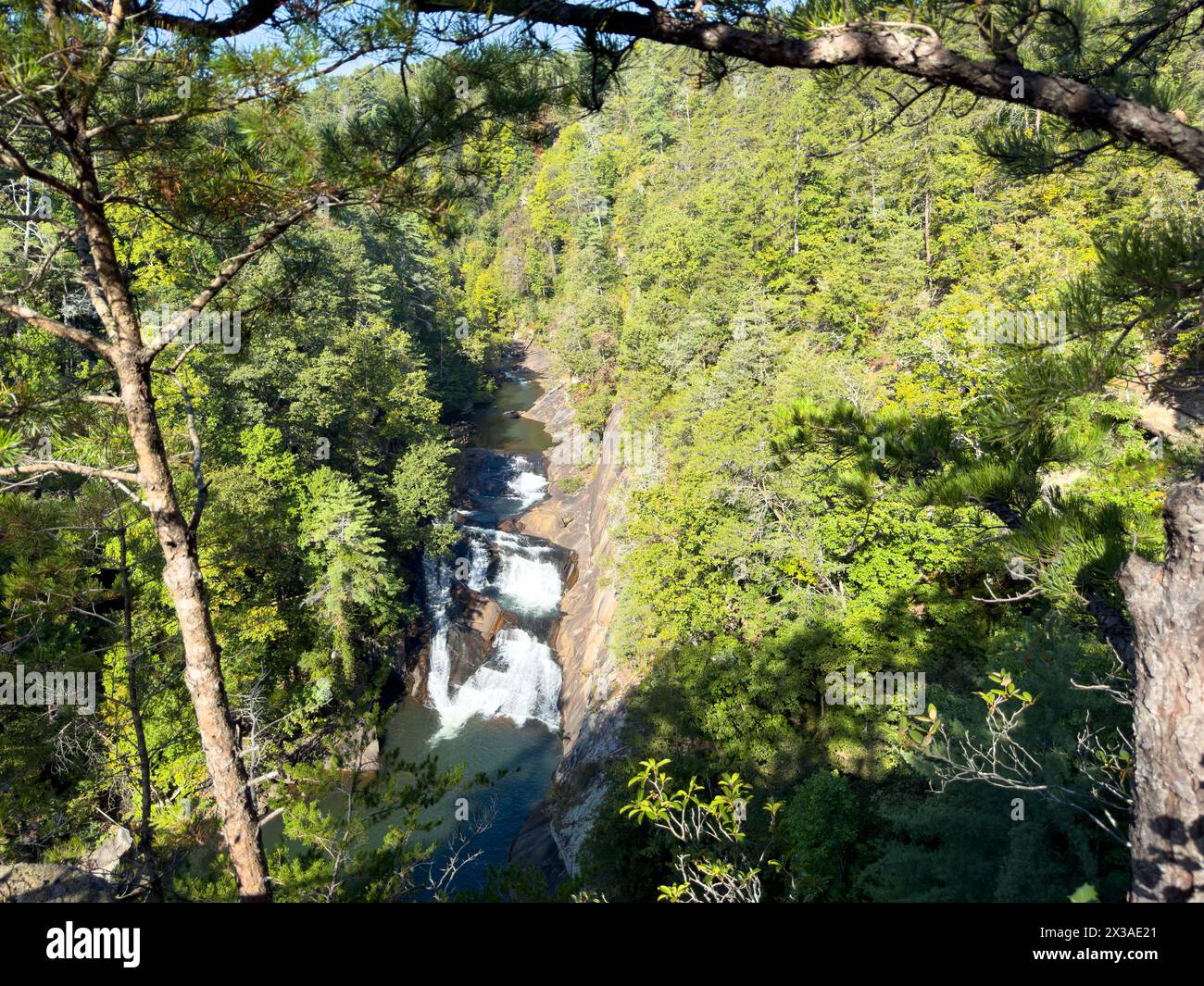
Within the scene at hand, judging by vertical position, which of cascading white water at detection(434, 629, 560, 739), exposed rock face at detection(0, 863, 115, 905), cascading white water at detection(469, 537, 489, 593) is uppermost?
cascading white water at detection(469, 537, 489, 593)

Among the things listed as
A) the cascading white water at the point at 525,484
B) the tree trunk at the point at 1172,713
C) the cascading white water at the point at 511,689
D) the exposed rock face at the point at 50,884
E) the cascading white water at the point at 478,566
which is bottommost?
the cascading white water at the point at 511,689

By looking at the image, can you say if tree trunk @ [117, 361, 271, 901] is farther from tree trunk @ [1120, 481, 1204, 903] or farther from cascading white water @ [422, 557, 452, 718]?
cascading white water @ [422, 557, 452, 718]

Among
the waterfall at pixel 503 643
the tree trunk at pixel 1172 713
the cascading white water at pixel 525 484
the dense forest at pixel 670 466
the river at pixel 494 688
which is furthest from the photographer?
the cascading white water at pixel 525 484

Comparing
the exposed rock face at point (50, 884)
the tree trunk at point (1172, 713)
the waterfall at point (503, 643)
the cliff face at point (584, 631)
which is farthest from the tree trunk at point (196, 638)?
the waterfall at point (503, 643)

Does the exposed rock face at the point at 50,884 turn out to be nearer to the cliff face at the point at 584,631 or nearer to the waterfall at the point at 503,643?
the cliff face at the point at 584,631

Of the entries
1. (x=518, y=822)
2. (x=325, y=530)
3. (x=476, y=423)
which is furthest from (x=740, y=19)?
(x=476, y=423)

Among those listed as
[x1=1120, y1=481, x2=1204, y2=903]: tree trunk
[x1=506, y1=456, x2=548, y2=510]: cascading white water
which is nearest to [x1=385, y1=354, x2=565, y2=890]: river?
[x1=506, y1=456, x2=548, y2=510]: cascading white water
